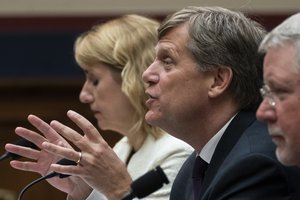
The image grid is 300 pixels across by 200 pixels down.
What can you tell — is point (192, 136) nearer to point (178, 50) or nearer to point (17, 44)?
point (178, 50)

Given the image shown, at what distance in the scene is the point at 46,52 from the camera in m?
4.40

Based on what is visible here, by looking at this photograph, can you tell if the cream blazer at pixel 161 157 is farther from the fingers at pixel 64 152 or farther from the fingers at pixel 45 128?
the fingers at pixel 64 152

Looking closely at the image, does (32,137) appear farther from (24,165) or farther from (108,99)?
(108,99)

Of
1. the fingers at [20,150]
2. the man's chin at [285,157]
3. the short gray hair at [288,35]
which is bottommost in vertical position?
the fingers at [20,150]

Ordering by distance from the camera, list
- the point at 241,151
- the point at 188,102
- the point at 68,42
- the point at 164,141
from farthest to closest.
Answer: the point at 68,42 → the point at 164,141 → the point at 188,102 → the point at 241,151

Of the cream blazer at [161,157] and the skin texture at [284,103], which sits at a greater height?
the skin texture at [284,103]

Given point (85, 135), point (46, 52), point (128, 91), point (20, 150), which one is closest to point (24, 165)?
point (20, 150)

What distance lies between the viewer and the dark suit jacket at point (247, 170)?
188 centimetres

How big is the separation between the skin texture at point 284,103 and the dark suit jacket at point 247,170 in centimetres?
19

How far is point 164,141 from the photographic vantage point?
273cm

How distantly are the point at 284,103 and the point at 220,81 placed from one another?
1.47 feet

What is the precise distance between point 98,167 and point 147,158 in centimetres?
68

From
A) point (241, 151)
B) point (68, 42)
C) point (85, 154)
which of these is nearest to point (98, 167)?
point (85, 154)

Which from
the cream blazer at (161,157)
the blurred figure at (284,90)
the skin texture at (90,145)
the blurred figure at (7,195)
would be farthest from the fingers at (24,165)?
the blurred figure at (7,195)
